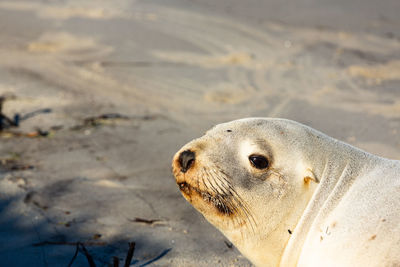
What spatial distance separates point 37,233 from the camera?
3.92m

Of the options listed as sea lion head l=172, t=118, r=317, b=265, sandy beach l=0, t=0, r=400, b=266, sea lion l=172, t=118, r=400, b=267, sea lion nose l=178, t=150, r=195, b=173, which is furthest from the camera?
sandy beach l=0, t=0, r=400, b=266

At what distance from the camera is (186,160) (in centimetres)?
328

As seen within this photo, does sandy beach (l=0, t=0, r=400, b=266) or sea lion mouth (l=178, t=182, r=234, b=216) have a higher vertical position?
sea lion mouth (l=178, t=182, r=234, b=216)

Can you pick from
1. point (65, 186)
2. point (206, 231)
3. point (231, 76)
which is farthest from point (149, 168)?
point (231, 76)

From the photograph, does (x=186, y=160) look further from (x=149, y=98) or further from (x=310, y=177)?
(x=149, y=98)

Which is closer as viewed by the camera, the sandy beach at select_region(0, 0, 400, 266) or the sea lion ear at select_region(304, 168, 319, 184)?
the sea lion ear at select_region(304, 168, 319, 184)

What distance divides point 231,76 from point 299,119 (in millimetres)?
1936

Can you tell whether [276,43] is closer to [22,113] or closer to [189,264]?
[22,113]

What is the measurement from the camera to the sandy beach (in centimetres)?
407

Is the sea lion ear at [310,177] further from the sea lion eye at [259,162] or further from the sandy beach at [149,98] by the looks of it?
the sandy beach at [149,98]

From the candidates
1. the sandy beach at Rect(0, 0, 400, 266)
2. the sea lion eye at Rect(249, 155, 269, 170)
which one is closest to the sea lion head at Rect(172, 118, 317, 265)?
the sea lion eye at Rect(249, 155, 269, 170)

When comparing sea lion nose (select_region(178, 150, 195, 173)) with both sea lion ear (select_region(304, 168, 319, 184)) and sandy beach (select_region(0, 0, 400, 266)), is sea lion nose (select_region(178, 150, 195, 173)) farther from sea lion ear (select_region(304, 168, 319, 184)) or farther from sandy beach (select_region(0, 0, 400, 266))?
sandy beach (select_region(0, 0, 400, 266))

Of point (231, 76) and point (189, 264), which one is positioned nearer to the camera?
point (189, 264)

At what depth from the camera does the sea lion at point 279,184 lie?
305cm
